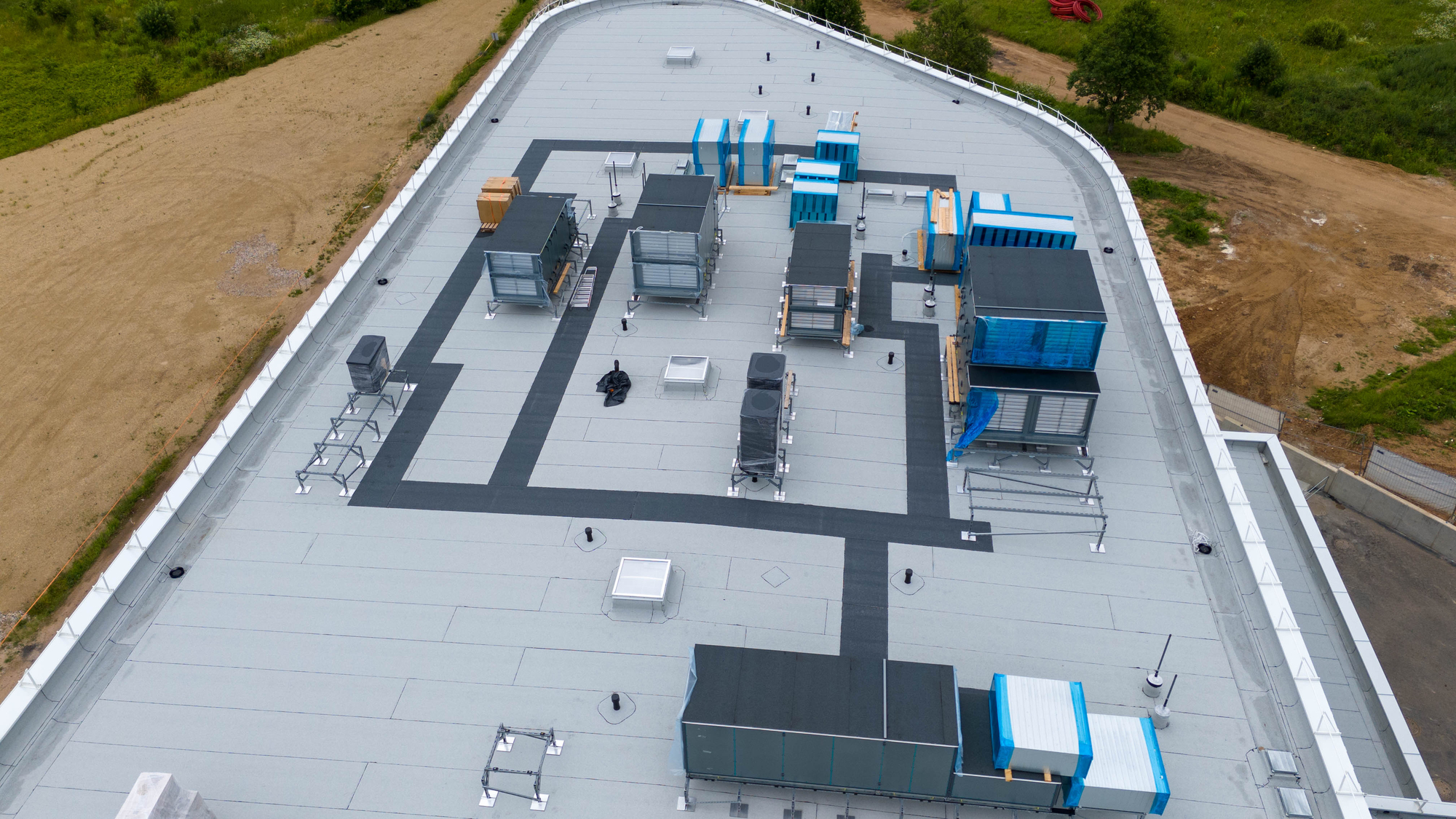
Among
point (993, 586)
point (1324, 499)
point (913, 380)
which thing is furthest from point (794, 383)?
point (1324, 499)

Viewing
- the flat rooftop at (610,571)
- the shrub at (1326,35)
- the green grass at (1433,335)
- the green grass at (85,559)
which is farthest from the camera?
the shrub at (1326,35)

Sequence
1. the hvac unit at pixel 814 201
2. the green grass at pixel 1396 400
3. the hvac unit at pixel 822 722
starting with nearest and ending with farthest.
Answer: the hvac unit at pixel 822 722, the hvac unit at pixel 814 201, the green grass at pixel 1396 400

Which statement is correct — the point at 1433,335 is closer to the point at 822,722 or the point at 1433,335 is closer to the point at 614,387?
the point at 614,387

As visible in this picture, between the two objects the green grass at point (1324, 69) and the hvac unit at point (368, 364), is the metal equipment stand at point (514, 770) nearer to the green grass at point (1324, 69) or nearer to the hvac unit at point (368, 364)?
the hvac unit at point (368, 364)

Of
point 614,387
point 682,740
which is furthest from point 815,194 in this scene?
point 682,740

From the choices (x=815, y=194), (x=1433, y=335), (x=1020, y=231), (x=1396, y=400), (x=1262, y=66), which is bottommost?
(x=1396, y=400)

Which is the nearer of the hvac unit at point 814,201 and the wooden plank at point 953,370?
the wooden plank at point 953,370

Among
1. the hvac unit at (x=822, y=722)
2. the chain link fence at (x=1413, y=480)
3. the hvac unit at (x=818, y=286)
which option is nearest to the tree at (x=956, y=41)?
the chain link fence at (x=1413, y=480)
